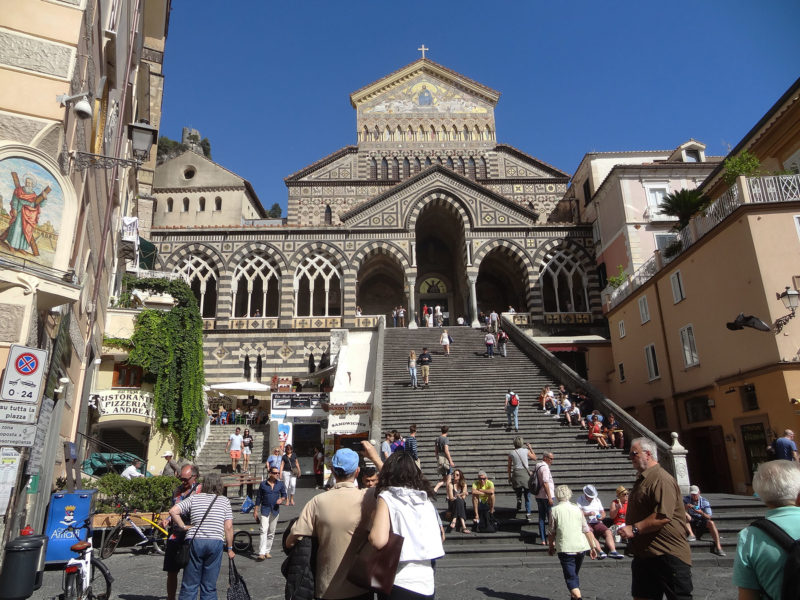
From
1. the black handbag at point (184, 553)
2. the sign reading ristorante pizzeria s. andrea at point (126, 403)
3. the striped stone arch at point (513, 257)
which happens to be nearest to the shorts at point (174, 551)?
the black handbag at point (184, 553)

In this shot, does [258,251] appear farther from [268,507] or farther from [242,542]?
[268,507]

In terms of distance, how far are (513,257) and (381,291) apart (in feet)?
26.8

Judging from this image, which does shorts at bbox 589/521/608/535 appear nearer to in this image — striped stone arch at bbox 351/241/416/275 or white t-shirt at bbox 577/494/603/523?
white t-shirt at bbox 577/494/603/523

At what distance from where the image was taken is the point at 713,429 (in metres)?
16.1

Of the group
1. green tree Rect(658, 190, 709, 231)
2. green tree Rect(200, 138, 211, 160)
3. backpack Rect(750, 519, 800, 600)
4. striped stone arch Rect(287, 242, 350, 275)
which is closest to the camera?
backpack Rect(750, 519, 800, 600)

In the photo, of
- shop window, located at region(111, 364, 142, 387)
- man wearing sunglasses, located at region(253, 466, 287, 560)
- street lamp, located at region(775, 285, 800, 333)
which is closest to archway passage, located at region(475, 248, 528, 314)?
street lamp, located at region(775, 285, 800, 333)

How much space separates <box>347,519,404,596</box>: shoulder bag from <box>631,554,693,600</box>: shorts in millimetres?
2337

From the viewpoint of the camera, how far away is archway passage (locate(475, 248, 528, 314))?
102 feet

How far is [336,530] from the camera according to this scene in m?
3.40

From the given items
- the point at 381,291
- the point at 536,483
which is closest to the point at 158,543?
the point at 536,483

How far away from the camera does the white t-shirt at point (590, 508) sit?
8.90 meters

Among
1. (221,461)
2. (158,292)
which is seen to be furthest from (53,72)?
(221,461)

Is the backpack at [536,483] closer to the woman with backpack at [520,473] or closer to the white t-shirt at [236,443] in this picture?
the woman with backpack at [520,473]

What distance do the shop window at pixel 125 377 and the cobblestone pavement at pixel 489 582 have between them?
9.73 meters
